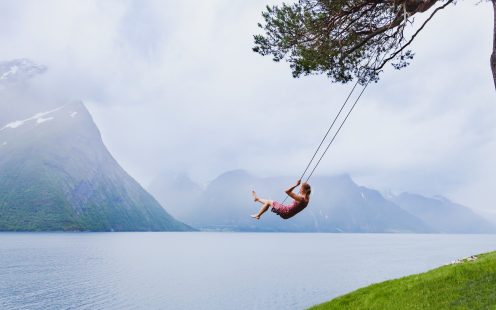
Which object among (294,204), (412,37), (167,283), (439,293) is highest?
(412,37)

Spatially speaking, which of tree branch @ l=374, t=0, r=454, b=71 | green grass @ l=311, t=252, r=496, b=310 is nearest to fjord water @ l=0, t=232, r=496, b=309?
green grass @ l=311, t=252, r=496, b=310

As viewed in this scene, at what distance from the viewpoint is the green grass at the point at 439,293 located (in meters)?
13.0

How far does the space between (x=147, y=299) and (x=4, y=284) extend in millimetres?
26074

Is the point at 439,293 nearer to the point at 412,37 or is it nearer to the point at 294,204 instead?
the point at 294,204

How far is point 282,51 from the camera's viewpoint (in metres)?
17.2

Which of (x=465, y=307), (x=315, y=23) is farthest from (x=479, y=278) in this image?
(x=315, y=23)

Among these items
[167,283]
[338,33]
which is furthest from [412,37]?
[167,283]

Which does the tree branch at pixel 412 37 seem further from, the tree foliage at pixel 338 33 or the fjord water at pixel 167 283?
the fjord water at pixel 167 283

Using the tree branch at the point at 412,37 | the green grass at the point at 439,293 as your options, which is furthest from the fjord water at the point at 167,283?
the tree branch at the point at 412,37

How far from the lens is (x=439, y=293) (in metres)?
14.5

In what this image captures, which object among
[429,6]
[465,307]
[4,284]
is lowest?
[465,307]

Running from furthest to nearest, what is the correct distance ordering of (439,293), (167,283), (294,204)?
(167,283), (439,293), (294,204)

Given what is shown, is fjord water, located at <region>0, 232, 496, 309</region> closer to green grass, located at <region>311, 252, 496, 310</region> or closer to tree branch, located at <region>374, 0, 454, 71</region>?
green grass, located at <region>311, 252, 496, 310</region>

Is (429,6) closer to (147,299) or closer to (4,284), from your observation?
(147,299)
